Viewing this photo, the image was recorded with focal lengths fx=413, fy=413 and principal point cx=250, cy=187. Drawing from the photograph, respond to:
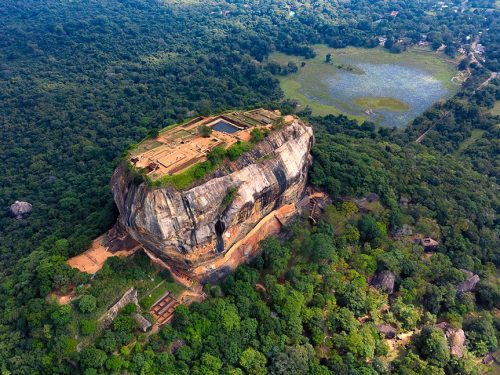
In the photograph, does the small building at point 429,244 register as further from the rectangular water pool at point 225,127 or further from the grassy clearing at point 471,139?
the grassy clearing at point 471,139

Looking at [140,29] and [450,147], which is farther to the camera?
[140,29]

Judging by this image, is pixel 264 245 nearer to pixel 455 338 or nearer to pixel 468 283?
pixel 455 338

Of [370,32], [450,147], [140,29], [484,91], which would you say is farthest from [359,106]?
[140,29]

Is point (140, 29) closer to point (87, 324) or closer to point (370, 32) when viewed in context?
point (370, 32)

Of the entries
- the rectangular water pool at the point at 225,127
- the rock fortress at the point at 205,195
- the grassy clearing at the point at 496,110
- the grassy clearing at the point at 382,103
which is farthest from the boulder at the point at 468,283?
the grassy clearing at the point at 496,110

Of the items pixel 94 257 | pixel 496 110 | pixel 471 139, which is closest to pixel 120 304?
pixel 94 257

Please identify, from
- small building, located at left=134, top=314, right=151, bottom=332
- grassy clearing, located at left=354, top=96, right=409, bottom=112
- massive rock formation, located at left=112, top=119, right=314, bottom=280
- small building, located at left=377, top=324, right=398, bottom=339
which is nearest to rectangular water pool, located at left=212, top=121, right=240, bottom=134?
massive rock formation, located at left=112, top=119, right=314, bottom=280

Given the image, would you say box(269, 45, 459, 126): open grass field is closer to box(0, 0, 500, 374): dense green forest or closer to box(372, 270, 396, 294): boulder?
box(0, 0, 500, 374): dense green forest
